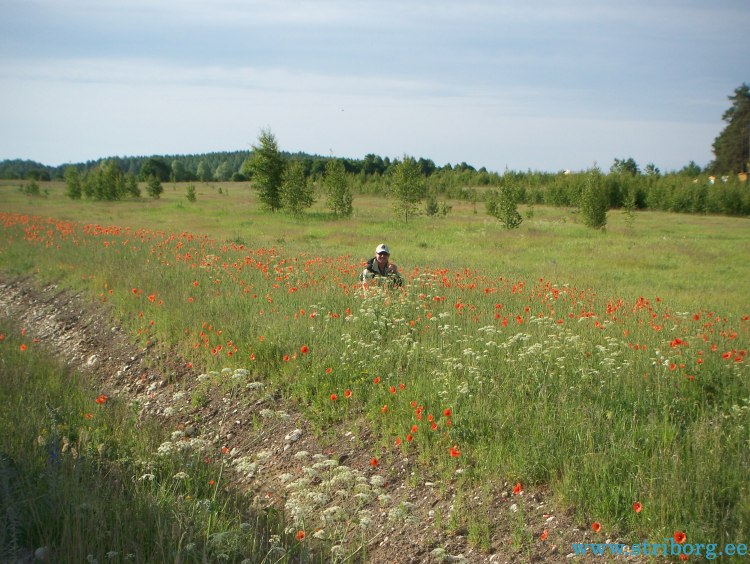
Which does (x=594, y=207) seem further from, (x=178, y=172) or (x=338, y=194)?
(x=178, y=172)

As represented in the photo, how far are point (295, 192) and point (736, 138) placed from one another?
61671mm

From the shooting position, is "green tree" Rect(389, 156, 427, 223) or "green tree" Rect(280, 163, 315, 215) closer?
"green tree" Rect(389, 156, 427, 223)

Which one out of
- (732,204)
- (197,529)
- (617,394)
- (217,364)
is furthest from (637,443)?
(732,204)

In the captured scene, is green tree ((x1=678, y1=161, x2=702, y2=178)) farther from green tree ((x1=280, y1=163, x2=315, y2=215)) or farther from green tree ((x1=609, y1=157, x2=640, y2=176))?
green tree ((x1=280, y1=163, x2=315, y2=215))

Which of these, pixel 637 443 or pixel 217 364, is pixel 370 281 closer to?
pixel 217 364

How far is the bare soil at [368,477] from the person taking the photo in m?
4.09

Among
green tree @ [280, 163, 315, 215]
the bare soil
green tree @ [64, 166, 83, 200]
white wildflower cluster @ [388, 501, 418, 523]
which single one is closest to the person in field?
the bare soil

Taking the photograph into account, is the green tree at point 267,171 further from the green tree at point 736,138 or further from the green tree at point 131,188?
the green tree at point 736,138

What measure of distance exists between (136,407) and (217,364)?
122 cm

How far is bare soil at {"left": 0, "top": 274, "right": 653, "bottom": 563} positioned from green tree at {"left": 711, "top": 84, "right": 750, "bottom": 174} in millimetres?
81093

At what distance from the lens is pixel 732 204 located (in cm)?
5503

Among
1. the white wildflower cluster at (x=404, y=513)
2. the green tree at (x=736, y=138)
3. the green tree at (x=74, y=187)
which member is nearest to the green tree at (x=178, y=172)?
the green tree at (x=74, y=187)

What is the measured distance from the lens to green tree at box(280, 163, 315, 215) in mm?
42594

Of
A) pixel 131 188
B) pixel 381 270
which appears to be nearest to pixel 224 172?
pixel 131 188
